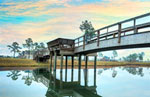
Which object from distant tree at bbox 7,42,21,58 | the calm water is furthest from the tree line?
the calm water

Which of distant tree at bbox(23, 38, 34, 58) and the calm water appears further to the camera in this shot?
distant tree at bbox(23, 38, 34, 58)

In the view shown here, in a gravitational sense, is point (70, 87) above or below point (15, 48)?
below

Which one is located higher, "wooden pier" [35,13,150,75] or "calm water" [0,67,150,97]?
"wooden pier" [35,13,150,75]

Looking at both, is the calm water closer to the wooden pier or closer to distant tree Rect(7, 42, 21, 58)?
the wooden pier

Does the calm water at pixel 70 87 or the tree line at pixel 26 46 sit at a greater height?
the tree line at pixel 26 46

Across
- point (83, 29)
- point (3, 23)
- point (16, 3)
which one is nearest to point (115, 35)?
point (16, 3)

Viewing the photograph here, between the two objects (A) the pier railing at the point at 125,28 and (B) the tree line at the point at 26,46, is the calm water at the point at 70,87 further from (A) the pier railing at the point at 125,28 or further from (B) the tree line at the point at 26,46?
(B) the tree line at the point at 26,46

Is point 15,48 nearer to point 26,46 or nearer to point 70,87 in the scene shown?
point 26,46

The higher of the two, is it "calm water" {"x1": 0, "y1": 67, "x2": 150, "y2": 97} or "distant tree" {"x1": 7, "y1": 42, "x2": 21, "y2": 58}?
"distant tree" {"x1": 7, "y1": 42, "x2": 21, "y2": 58}

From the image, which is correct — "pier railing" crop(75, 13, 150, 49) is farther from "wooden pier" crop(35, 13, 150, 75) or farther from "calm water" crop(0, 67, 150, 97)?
"calm water" crop(0, 67, 150, 97)

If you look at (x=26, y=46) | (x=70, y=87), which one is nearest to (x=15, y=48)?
(x=26, y=46)

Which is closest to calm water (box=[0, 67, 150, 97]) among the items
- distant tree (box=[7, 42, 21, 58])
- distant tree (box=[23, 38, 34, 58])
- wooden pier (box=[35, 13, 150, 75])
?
wooden pier (box=[35, 13, 150, 75])

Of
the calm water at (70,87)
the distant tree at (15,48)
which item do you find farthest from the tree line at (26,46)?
the calm water at (70,87)

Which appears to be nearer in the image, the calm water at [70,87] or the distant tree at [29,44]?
the calm water at [70,87]
